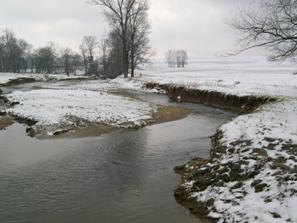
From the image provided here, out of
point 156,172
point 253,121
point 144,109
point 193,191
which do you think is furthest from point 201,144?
point 144,109

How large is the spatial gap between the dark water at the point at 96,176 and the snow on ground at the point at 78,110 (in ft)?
6.20

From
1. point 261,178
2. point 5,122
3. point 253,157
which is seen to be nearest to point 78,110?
point 5,122

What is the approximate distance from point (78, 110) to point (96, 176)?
10565 millimetres

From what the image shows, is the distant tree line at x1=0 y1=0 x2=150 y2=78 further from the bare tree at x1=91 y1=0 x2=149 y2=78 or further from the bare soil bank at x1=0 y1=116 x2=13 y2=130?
the bare soil bank at x1=0 y1=116 x2=13 y2=130

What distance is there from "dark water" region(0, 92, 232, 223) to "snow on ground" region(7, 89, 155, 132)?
189 cm

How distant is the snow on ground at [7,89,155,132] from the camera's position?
19625 millimetres

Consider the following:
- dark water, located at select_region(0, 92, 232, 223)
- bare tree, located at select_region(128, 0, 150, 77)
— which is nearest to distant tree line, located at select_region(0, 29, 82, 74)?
bare tree, located at select_region(128, 0, 150, 77)

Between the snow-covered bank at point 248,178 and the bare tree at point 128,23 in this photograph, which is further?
the bare tree at point 128,23

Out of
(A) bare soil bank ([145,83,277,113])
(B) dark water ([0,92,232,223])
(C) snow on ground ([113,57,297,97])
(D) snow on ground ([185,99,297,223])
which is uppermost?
(C) snow on ground ([113,57,297,97])

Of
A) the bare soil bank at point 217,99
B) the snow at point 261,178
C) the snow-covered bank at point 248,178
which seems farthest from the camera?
the bare soil bank at point 217,99

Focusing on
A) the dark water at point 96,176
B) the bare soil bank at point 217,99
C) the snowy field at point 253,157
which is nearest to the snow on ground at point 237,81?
the bare soil bank at point 217,99

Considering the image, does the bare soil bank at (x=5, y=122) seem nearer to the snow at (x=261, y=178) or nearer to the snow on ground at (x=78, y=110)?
the snow on ground at (x=78, y=110)

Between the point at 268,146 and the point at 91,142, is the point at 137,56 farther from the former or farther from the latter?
the point at 268,146

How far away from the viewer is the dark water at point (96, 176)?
8.73m
